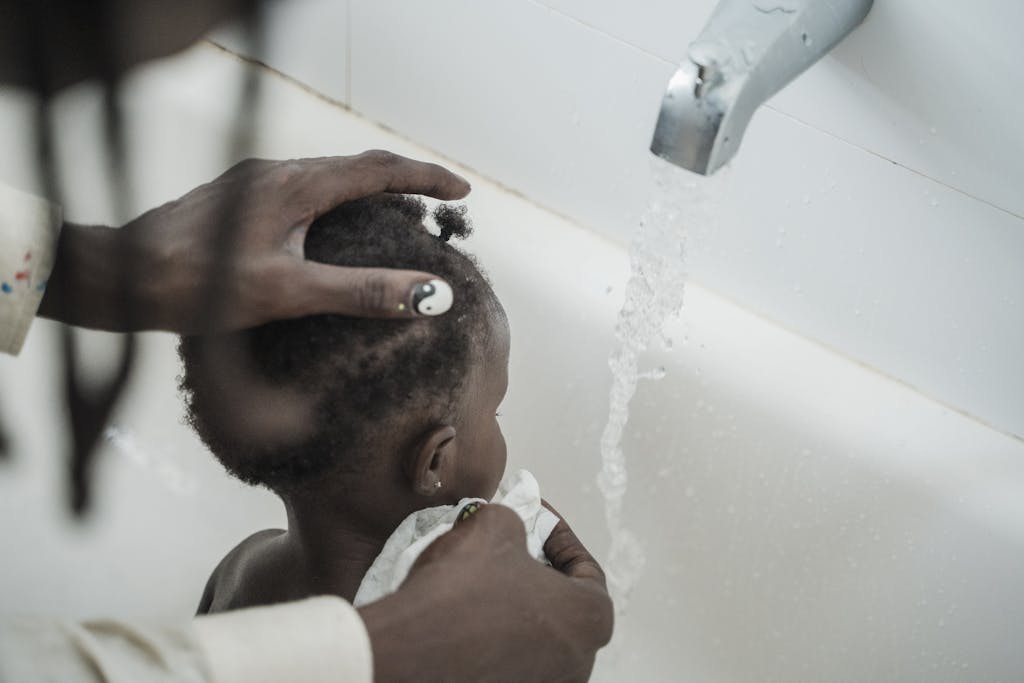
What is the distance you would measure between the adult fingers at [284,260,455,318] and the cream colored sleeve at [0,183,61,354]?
0.54 feet

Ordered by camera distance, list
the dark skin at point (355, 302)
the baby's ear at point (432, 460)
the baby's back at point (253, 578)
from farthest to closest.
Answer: the baby's back at point (253, 578) < the baby's ear at point (432, 460) < the dark skin at point (355, 302)

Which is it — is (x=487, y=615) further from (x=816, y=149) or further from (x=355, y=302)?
(x=816, y=149)

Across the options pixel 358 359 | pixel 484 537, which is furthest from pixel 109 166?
pixel 484 537

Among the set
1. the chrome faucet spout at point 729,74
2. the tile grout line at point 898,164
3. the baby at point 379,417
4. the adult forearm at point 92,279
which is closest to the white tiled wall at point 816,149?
the tile grout line at point 898,164

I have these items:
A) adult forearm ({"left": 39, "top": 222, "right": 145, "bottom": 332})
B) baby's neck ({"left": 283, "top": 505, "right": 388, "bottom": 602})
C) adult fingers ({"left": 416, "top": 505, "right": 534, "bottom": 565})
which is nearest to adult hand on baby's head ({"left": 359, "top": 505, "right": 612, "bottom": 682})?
adult fingers ({"left": 416, "top": 505, "right": 534, "bottom": 565})

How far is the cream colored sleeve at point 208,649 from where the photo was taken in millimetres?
535

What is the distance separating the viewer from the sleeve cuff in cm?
56

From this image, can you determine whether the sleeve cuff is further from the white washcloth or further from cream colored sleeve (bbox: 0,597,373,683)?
the white washcloth

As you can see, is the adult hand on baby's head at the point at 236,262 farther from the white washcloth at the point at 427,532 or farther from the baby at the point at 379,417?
the white washcloth at the point at 427,532

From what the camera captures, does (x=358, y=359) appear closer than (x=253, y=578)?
Yes

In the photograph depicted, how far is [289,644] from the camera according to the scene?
573 mm

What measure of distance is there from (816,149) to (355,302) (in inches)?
17.2

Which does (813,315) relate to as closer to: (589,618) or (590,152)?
(590,152)

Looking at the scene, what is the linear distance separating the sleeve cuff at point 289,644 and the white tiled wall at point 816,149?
1.65 feet
